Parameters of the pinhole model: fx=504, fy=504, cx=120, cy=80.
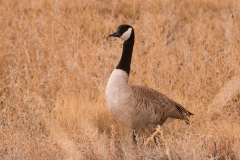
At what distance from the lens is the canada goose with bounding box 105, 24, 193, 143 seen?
568cm

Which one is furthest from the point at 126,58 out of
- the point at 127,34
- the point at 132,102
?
the point at 132,102

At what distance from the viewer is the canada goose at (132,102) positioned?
18.6 feet

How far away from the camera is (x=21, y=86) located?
23.9 ft

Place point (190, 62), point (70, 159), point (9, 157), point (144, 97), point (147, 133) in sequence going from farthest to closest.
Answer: point (190, 62)
point (147, 133)
point (144, 97)
point (9, 157)
point (70, 159)

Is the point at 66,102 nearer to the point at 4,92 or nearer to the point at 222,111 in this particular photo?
the point at 4,92

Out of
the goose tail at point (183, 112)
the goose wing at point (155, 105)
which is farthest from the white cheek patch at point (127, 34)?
the goose tail at point (183, 112)

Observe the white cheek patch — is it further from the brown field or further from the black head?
the brown field

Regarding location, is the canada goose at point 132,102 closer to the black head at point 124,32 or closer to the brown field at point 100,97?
the black head at point 124,32

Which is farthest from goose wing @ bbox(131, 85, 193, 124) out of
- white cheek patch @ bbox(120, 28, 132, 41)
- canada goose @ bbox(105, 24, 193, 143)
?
white cheek patch @ bbox(120, 28, 132, 41)

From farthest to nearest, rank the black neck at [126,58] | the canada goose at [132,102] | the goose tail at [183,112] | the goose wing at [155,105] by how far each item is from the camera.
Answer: the goose tail at [183,112] → the black neck at [126,58] → the goose wing at [155,105] → the canada goose at [132,102]

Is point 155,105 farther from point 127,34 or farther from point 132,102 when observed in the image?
point 127,34

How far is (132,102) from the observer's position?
5719 millimetres

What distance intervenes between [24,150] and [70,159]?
2.34 ft

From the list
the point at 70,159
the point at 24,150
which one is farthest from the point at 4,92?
the point at 70,159
